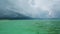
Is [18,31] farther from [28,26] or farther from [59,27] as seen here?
[59,27]

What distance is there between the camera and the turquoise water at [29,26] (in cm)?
162

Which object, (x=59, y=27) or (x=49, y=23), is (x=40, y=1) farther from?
(x=59, y=27)

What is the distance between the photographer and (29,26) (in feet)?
5.38

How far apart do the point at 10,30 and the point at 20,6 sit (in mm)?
312

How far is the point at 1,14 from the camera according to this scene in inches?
65.1

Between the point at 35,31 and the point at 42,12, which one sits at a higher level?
the point at 42,12

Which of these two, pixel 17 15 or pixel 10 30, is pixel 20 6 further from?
pixel 10 30

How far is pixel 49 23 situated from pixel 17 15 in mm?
399

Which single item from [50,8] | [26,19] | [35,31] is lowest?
[35,31]

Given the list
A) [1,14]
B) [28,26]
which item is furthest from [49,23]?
[1,14]

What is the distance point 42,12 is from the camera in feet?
5.44

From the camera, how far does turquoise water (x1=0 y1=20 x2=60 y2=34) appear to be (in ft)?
5.33

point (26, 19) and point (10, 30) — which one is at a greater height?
point (26, 19)

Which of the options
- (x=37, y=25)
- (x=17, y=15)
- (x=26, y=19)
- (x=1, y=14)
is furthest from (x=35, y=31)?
(x=1, y=14)
